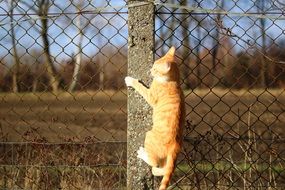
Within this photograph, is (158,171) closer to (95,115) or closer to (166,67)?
(166,67)

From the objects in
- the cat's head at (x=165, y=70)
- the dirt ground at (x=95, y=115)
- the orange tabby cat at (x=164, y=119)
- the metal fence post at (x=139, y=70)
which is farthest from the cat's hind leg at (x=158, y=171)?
the dirt ground at (x=95, y=115)

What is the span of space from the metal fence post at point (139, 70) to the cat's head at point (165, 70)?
0.23 metres

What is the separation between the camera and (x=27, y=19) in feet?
10.8

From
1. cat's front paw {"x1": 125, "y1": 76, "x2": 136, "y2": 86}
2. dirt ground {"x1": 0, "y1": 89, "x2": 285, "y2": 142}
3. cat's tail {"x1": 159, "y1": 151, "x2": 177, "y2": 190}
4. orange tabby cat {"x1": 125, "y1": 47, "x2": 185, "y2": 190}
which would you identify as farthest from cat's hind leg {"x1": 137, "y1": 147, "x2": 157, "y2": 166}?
dirt ground {"x1": 0, "y1": 89, "x2": 285, "y2": 142}

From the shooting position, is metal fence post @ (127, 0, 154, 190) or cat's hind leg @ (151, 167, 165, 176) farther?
metal fence post @ (127, 0, 154, 190)

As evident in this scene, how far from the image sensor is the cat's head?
2.79 metres

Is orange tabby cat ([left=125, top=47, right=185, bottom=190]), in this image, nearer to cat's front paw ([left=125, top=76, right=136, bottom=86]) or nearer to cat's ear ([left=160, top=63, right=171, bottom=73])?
cat's ear ([left=160, top=63, right=171, bottom=73])

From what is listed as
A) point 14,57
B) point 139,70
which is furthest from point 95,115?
point 139,70

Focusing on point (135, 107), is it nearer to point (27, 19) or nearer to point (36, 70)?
point (27, 19)

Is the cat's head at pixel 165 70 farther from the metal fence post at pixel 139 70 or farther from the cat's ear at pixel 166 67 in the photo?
the metal fence post at pixel 139 70

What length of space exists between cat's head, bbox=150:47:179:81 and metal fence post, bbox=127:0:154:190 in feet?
0.76

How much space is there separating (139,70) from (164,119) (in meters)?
0.45

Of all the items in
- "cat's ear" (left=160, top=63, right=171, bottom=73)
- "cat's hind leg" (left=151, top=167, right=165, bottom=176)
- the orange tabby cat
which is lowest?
"cat's hind leg" (left=151, top=167, right=165, bottom=176)

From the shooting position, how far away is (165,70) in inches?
110
